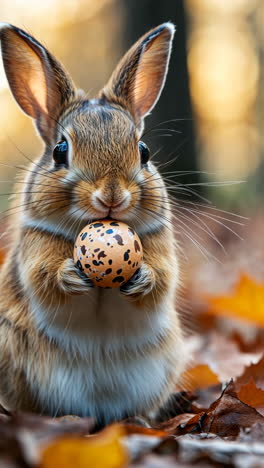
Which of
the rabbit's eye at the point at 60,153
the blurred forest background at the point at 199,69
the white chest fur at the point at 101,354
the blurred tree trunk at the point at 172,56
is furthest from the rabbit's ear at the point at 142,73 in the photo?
the blurred forest background at the point at 199,69

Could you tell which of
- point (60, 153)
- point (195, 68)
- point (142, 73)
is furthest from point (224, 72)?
point (60, 153)

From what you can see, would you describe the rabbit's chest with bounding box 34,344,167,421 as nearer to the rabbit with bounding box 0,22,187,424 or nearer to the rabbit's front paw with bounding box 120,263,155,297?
the rabbit with bounding box 0,22,187,424

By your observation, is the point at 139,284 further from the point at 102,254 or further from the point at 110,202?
the point at 110,202

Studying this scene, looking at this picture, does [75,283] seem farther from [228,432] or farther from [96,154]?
[228,432]

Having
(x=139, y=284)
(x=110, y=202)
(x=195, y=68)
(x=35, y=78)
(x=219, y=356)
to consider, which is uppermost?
(x=195, y=68)

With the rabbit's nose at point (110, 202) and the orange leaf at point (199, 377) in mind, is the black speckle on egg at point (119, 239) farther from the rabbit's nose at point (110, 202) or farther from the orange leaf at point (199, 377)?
the orange leaf at point (199, 377)
